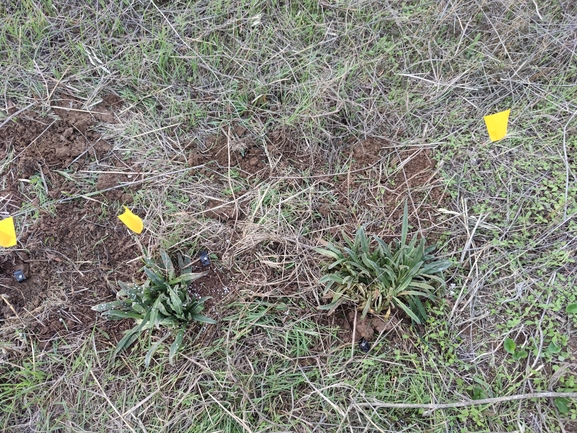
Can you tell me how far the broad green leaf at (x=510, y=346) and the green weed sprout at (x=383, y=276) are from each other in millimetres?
297

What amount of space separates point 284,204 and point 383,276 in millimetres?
523

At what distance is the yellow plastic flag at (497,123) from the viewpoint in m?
1.63

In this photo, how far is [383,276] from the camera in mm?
1566

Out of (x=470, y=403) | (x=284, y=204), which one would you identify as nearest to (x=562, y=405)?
(x=470, y=403)

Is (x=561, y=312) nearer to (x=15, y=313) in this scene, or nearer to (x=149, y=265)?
(x=149, y=265)

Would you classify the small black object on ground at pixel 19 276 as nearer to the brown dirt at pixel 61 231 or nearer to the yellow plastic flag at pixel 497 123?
the brown dirt at pixel 61 231

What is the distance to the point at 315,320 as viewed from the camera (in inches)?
63.6

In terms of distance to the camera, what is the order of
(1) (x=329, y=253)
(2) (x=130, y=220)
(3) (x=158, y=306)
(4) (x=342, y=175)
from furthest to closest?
(4) (x=342, y=175) < (1) (x=329, y=253) < (3) (x=158, y=306) < (2) (x=130, y=220)

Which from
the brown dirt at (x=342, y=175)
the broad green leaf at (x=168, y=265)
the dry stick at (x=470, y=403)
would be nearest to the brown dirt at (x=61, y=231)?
the broad green leaf at (x=168, y=265)

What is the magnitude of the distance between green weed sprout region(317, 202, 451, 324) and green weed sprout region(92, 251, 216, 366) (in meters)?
0.51

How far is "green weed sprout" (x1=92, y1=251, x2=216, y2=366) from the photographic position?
4.99ft

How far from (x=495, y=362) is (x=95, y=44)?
7.49 feet

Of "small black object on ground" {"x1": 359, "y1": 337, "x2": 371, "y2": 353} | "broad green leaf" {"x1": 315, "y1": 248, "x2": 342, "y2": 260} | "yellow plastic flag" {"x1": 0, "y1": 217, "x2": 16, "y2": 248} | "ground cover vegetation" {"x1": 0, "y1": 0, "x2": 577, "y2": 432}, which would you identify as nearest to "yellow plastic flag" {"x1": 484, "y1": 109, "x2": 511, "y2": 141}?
"ground cover vegetation" {"x1": 0, "y1": 0, "x2": 577, "y2": 432}

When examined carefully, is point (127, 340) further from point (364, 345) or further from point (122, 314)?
point (364, 345)
